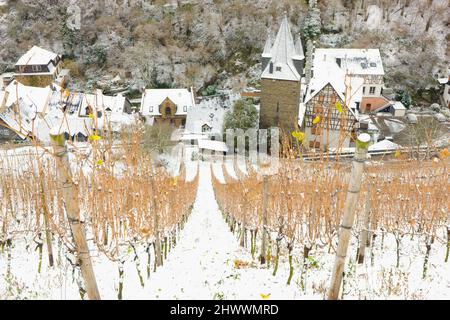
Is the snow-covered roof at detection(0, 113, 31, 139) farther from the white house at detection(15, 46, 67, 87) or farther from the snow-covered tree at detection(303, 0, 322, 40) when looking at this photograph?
the snow-covered tree at detection(303, 0, 322, 40)

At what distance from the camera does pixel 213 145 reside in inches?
1288

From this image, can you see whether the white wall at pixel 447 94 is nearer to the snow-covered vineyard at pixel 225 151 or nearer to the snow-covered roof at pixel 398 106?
the snow-covered vineyard at pixel 225 151

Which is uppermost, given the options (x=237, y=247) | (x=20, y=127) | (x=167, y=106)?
(x=167, y=106)

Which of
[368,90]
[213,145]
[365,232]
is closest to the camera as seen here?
[365,232]

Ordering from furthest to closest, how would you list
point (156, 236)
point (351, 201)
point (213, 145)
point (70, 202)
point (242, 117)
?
point (242, 117), point (213, 145), point (156, 236), point (351, 201), point (70, 202)

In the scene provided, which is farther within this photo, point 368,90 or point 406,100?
point 406,100

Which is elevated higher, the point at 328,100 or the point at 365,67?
the point at 365,67

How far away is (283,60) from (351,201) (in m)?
29.6

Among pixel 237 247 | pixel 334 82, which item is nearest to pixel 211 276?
pixel 237 247

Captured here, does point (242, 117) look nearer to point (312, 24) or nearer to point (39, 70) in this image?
point (312, 24)

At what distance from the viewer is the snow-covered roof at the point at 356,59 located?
37.7 m

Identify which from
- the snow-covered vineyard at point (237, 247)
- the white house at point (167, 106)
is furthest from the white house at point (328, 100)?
the snow-covered vineyard at point (237, 247)

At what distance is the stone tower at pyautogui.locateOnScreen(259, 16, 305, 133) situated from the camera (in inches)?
1298
